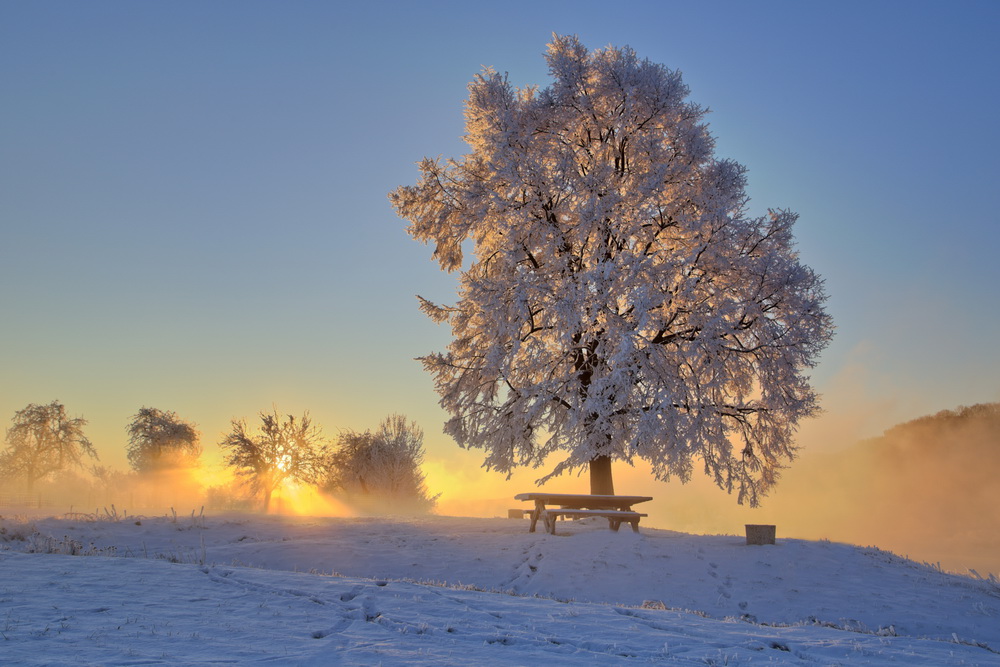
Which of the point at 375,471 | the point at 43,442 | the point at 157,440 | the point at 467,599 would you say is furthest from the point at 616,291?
the point at 43,442

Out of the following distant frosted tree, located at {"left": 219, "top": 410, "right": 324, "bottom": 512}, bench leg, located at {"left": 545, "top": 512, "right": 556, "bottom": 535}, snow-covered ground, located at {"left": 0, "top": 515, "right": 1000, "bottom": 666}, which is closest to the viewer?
snow-covered ground, located at {"left": 0, "top": 515, "right": 1000, "bottom": 666}

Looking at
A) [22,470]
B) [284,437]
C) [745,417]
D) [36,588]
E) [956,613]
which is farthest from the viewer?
[22,470]

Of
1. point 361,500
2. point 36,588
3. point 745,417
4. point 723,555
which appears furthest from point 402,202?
point 361,500

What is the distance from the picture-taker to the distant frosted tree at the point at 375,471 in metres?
38.1

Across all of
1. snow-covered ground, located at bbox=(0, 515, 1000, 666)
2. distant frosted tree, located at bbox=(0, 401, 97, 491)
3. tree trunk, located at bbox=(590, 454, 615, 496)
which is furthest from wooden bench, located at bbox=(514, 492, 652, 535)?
distant frosted tree, located at bbox=(0, 401, 97, 491)

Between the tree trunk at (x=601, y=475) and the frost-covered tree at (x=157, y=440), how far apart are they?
3088cm

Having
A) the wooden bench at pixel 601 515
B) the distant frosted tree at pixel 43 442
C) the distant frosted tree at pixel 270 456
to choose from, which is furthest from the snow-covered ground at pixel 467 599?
the distant frosted tree at pixel 43 442

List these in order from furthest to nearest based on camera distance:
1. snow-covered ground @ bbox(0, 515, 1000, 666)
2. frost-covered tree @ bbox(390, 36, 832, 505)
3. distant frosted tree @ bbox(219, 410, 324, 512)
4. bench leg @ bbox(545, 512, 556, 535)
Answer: distant frosted tree @ bbox(219, 410, 324, 512), frost-covered tree @ bbox(390, 36, 832, 505), bench leg @ bbox(545, 512, 556, 535), snow-covered ground @ bbox(0, 515, 1000, 666)

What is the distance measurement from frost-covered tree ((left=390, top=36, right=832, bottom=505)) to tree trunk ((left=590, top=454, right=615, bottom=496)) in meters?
0.05

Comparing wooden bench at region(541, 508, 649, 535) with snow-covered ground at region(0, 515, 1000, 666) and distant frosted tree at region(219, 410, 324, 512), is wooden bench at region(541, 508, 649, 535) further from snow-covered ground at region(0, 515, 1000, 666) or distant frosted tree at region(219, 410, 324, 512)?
distant frosted tree at region(219, 410, 324, 512)

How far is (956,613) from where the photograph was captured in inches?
415

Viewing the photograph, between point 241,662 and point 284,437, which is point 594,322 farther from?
point 284,437

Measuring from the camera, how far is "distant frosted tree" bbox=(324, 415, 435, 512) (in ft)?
125

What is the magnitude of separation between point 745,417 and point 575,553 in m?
9.06
